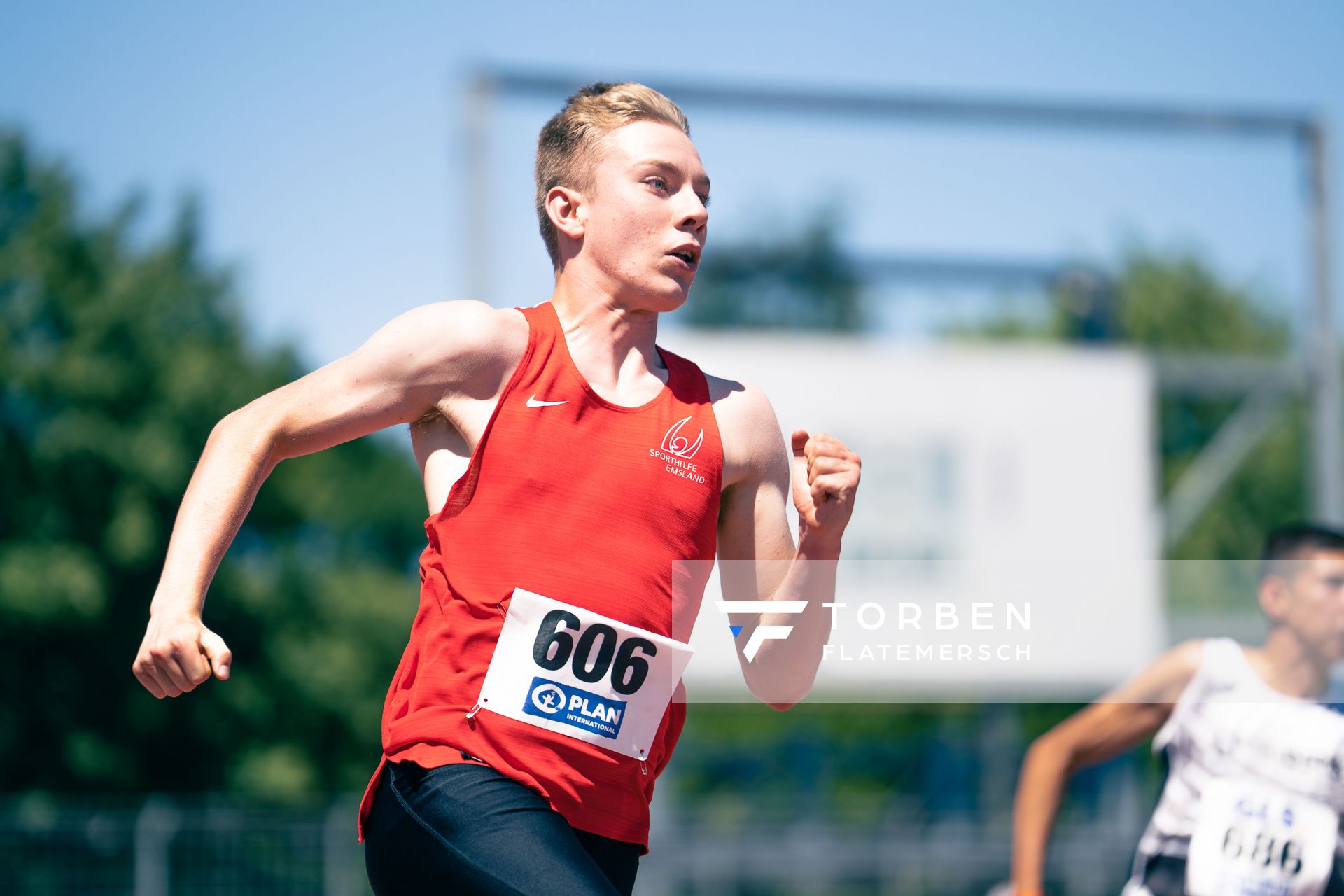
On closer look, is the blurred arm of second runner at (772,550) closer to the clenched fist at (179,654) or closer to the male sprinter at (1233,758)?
the clenched fist at (179,654)

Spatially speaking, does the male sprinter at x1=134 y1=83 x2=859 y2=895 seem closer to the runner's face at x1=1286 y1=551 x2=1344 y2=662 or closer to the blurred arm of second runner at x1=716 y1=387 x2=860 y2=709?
the blurred arm of second runner at x1=716 y1=387 x2=860 y2=709

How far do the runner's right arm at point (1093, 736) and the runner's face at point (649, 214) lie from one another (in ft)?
8.05

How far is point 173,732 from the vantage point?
74.1 ft

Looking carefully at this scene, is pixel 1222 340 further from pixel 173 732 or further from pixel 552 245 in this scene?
pixel 552 245

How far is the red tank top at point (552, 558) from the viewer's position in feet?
8.08

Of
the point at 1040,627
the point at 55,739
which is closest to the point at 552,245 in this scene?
the point at 1040,627

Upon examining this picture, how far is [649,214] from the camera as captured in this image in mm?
2723

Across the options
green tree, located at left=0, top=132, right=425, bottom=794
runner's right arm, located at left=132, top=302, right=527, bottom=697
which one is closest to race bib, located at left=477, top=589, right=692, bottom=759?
runner's right arm, located at left=132, top=302, right=527, bottom=697

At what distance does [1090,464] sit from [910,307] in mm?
2394

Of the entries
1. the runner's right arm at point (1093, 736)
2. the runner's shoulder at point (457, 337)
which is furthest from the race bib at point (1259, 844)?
the runner's shoulder at point (457, 337)

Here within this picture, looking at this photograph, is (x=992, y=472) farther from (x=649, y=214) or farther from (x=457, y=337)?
(x=457, y=337)

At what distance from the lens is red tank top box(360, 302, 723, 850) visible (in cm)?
246

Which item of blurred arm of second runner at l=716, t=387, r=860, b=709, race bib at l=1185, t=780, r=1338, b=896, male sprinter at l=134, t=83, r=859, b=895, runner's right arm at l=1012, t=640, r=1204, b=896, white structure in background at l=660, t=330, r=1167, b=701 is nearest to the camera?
male sprinter at l=134, t=83, r=859, b=895

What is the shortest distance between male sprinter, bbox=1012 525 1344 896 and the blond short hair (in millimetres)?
2571
